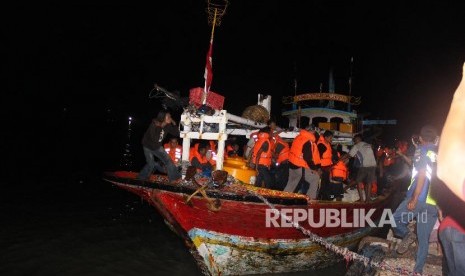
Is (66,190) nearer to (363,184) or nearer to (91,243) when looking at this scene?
(91,243)

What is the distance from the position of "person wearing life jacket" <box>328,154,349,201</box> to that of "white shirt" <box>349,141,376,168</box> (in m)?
0.47

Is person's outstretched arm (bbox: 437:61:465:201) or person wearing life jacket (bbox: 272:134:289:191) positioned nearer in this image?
person's outstretched arm (bbox: 437:61:465:201)

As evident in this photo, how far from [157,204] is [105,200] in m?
8.68

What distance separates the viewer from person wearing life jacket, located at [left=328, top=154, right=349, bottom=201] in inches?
346

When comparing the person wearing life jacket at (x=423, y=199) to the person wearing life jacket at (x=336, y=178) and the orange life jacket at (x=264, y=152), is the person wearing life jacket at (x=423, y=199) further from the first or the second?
the person wearing life jacket at (x=336, y=178)

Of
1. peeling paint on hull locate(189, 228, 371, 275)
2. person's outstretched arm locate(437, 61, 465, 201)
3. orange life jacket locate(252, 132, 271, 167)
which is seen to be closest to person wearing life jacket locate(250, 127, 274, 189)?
orange life jacket locate(252, 132, 271, 167)

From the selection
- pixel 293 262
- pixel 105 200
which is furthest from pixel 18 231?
pixel 293 262

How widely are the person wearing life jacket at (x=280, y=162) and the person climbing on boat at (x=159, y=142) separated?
230 centimetres

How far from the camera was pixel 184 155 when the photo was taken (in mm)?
7039

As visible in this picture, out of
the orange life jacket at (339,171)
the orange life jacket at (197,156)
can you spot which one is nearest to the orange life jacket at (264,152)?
the orange life jacket at (339,171)

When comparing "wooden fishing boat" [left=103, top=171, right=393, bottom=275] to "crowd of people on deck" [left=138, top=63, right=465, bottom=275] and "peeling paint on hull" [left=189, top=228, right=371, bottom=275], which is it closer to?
"peeling paint on hull" [left=189, top=228, right=371, bottom=275]

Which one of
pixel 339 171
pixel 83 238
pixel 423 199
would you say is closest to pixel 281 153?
pixel 339 171

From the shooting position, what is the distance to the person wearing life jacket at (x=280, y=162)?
25.1 ft

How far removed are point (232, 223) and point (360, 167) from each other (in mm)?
4645
